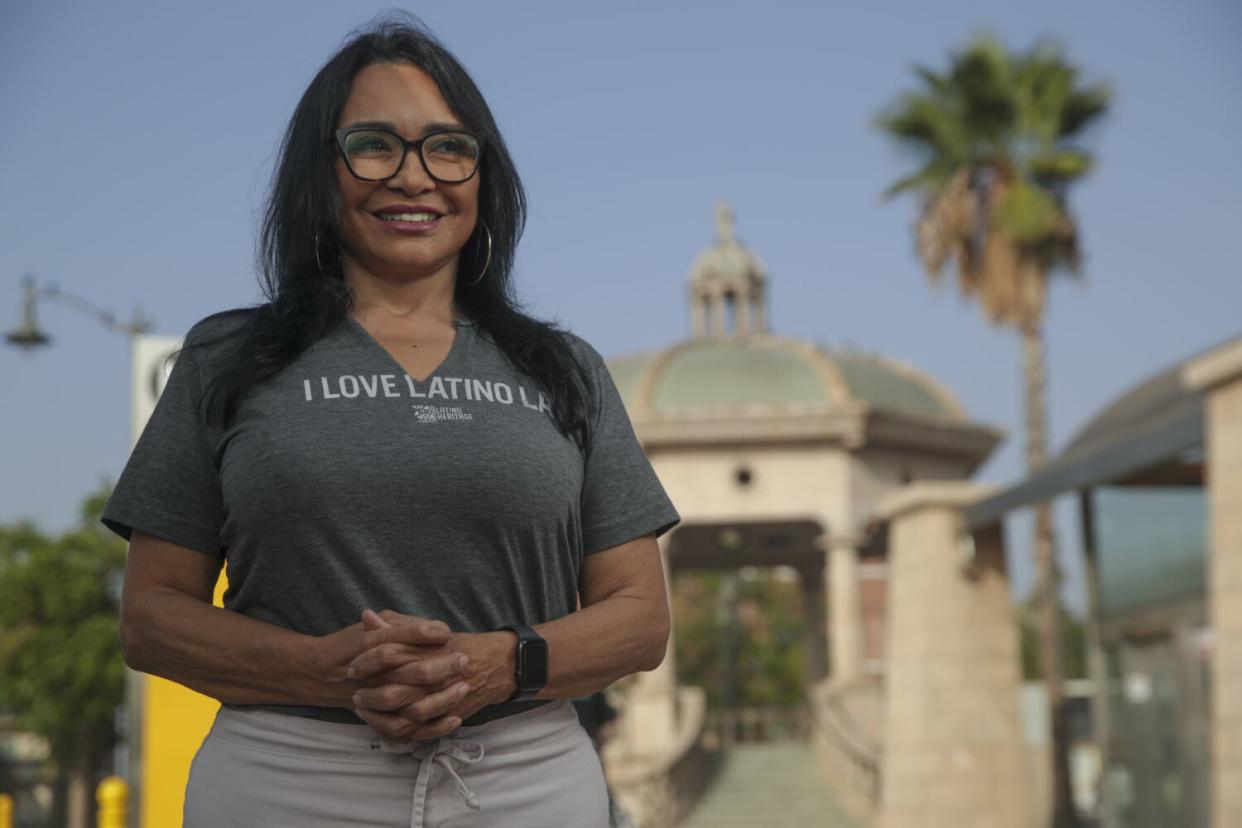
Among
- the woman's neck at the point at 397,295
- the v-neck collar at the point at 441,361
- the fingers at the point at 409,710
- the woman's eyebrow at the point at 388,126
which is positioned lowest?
the fingers at the point at 409,710

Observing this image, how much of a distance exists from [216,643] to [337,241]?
68 centimetres

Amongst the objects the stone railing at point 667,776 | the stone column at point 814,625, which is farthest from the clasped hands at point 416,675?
the stone column at point 814,625

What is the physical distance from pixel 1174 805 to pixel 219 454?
13.9m

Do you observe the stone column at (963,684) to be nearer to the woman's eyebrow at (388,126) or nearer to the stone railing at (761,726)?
the stone railing at (761,726)

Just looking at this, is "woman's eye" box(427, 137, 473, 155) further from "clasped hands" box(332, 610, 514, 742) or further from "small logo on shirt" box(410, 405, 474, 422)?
"clasped hands" box(332, 610, 514, 742)

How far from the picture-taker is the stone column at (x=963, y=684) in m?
20.6

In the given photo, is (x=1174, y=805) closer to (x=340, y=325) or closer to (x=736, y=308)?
(x=340, y=325)

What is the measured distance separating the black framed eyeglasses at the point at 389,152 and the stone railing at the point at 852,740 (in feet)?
83.0

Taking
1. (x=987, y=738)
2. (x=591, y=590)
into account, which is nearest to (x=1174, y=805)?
(x=987, y=738)

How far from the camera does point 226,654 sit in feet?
7.56

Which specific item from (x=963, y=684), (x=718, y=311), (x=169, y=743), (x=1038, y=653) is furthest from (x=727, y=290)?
(x=1038, y=653)

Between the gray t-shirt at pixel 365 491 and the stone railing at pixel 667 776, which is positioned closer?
the gray t-shirt at pixel 365 491

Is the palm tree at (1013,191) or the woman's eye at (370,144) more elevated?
the palm tree at (1013,191)

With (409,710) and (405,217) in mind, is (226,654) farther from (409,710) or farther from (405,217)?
(405,217)
